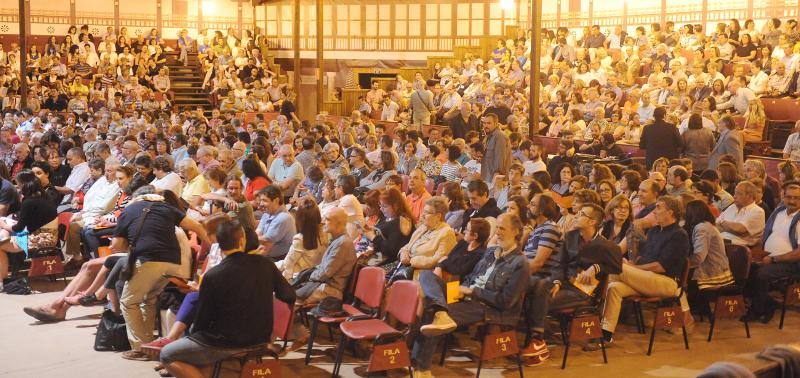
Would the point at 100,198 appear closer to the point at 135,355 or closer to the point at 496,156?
the point at 135,355

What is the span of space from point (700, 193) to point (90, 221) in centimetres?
566

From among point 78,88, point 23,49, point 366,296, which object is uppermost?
point 23,49

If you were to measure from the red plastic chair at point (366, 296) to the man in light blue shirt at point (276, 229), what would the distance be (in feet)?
4.06

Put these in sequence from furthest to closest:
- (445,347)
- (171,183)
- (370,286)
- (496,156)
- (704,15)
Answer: (704,15) < (496,156) < (171,183) < (445,347) < (370,286)

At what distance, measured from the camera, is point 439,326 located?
632 centimetres

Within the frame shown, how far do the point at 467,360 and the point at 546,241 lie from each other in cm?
101

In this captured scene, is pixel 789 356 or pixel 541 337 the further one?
pixel 541 337

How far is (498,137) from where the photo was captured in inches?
450

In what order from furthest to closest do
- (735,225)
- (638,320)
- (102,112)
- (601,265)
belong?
(102,112), (735,225), (638,320), (601,265)

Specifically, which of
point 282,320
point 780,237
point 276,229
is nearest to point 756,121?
point 780,237

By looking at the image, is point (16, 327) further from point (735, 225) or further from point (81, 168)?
point (735, 225)

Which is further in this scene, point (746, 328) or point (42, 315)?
point (42, 315)

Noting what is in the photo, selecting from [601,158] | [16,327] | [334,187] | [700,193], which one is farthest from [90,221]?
[601,158]

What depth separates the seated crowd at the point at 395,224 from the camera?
6379 mm
